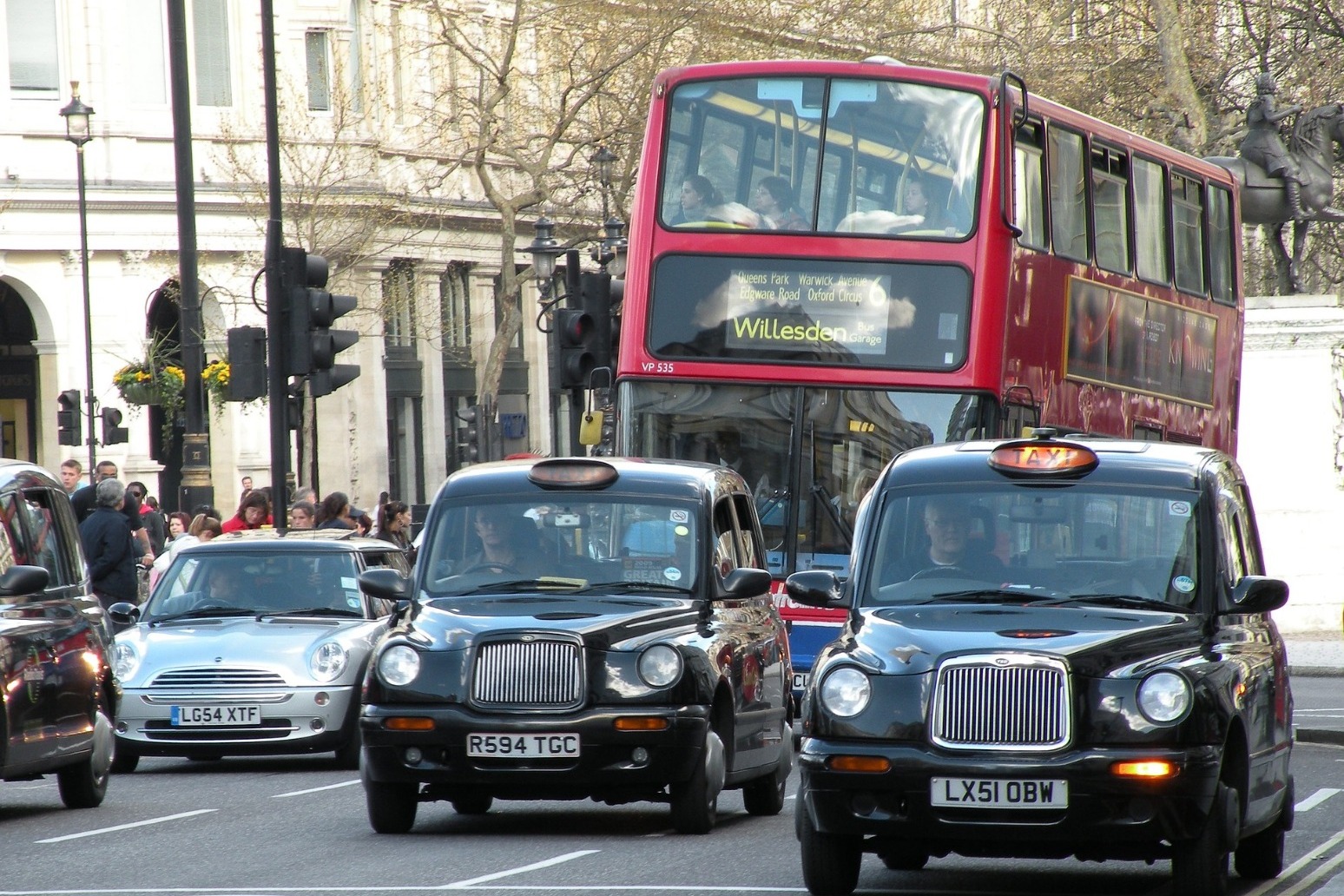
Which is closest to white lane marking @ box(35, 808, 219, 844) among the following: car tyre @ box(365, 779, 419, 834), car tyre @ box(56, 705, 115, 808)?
car tyre @ box(56, 705, 115, 808)

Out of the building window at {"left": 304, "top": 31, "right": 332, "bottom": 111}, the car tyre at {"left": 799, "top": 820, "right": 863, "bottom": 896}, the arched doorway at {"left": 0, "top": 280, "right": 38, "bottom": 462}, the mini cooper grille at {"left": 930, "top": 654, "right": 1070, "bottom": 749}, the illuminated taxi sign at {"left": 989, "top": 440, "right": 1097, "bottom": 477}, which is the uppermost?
the building window at {"left": 304, "top": 31, "right": 332, "bottom": 111}

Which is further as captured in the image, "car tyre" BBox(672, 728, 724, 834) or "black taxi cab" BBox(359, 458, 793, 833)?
"car tyre" BBox(672, 728, 724, 834)

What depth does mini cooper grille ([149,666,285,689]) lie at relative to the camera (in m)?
16.2

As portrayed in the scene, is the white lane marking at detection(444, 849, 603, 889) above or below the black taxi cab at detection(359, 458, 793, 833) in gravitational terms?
below

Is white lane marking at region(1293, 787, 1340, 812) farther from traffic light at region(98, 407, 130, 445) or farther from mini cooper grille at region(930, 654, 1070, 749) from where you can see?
traffic light at region(98, 407, 130, 445)

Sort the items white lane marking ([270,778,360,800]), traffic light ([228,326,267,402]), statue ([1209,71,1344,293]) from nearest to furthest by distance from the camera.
Result: white lane marking ([270,778,360,800]), traffic light ([228,326,267,402]), statue ([1209,71,1344,293])

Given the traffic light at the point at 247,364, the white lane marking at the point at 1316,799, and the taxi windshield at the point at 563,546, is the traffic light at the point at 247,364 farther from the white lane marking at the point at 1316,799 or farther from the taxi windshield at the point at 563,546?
the white lane marking at the point at 1316,799

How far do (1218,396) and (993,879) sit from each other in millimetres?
12864

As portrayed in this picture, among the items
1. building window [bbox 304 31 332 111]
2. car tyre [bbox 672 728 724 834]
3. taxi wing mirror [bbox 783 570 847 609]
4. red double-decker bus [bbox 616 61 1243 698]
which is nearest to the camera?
taxi wing mirror [bbox 783 570 847 609]

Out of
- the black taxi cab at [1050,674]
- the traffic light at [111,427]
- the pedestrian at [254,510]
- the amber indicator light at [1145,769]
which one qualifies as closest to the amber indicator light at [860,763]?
the black taxi cab at [1050,674]

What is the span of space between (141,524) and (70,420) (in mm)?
25736

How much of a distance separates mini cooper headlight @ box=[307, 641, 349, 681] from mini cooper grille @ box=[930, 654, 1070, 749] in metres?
8.00

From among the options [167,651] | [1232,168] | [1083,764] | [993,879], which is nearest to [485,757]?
[993,879]

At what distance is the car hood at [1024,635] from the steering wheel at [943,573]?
208mm
